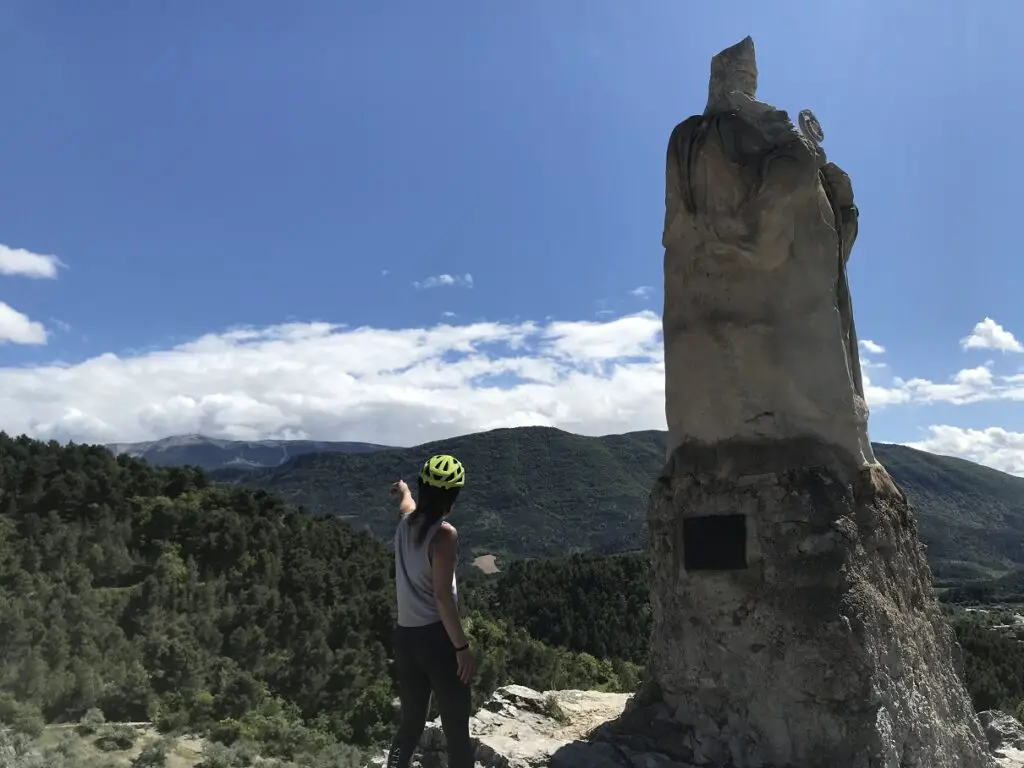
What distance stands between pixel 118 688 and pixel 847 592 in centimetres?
841

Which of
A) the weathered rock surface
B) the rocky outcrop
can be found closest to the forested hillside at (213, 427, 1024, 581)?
the rocky outcrop

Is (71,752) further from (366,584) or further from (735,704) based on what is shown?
(366,584)

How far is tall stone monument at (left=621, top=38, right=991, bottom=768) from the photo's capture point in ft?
17.4

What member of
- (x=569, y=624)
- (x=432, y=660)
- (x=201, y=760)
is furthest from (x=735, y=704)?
(x=569, y=624)

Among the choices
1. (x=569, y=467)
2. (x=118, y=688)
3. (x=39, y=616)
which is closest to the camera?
(x=118, y=688)

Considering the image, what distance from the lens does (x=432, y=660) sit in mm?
3924

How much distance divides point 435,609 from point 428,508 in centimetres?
48

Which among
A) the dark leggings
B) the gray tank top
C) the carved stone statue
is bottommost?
the dark leggings

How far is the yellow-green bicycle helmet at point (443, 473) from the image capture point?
3.98 meters

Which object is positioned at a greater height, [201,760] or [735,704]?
[735,704]

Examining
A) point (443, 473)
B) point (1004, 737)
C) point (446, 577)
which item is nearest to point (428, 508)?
point (443, 473)

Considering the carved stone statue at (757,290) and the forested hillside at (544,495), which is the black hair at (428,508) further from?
the forested hillside at (544,495)

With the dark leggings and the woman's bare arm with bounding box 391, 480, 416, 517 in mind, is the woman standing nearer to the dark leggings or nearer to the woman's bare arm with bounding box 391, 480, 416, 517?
the dark leggings

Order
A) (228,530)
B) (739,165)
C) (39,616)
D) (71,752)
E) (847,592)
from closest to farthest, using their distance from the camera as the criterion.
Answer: (847,592), (739,165), (71,752), (39,616), (228,530)
